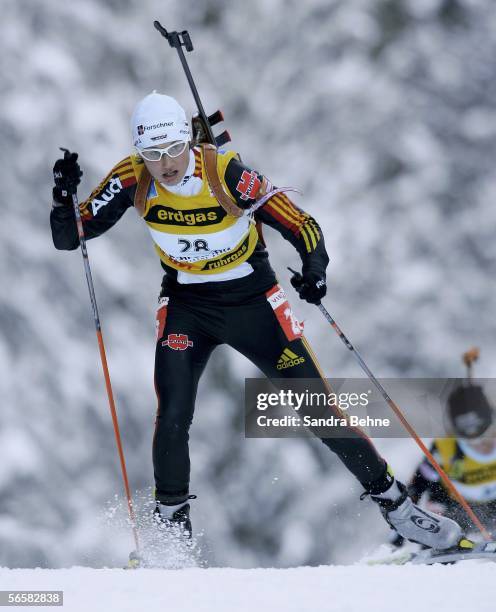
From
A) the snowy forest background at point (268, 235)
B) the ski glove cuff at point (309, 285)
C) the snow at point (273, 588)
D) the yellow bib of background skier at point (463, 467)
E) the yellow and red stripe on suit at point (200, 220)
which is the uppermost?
the snowy forest background at point (268, 235)

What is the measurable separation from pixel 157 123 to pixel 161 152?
0.48 feet

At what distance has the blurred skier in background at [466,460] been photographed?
21.6 feet

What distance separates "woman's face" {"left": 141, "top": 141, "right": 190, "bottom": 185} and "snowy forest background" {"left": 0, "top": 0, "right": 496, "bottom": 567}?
1442 cm

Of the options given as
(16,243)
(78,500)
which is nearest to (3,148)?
(16,243)

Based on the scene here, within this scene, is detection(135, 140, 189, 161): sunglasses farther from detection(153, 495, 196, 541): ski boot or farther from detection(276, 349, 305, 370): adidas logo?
detection(153, 495, 196, 541): ski boot

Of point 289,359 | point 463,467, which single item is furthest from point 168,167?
point 463,467

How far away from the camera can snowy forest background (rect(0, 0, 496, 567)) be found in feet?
66.7

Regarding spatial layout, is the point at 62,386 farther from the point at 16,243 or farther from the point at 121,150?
the point at 121,150

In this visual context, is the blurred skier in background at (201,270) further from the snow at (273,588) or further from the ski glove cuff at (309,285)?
the snow at (273,588)

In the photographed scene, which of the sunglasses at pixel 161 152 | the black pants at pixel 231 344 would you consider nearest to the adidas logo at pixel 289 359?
the black pants at pixel 231 344

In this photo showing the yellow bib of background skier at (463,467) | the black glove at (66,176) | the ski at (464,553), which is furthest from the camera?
the yellow bib of background skier at (463,467)

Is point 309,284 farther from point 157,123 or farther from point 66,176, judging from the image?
point 66,176

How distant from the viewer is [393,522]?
487 cm

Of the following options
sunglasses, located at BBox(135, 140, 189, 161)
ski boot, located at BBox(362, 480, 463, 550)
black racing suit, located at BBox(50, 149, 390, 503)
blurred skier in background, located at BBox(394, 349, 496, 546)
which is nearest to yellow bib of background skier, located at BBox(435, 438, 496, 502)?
blurred skier in background, located at BBox(394, 349, 496, 546)
